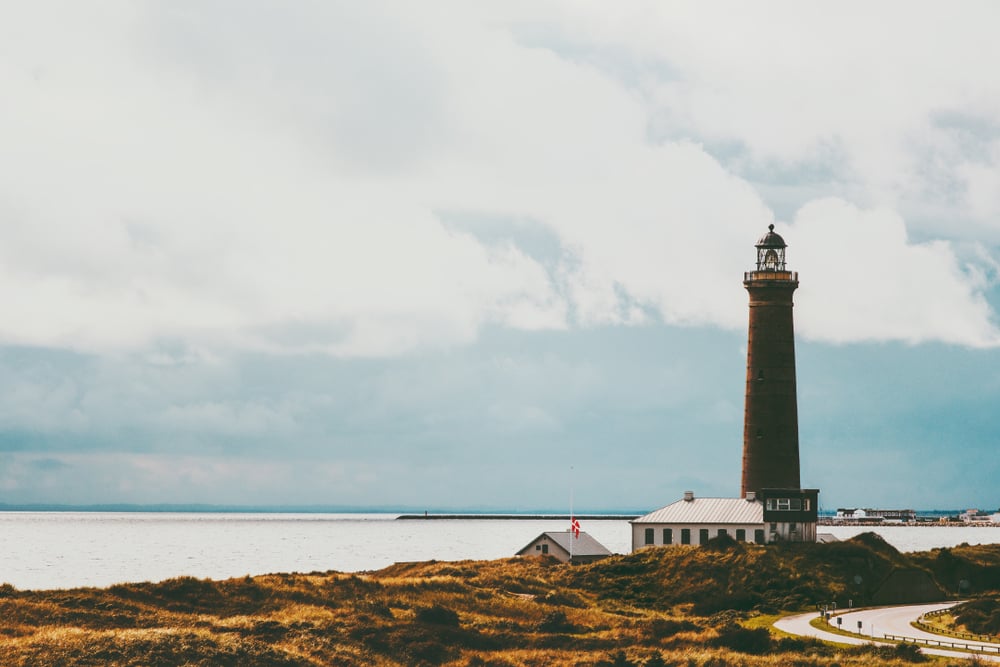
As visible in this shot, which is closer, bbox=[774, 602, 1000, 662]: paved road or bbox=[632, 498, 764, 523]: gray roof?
bbox=[774, 602, 1000, 662]: paved road

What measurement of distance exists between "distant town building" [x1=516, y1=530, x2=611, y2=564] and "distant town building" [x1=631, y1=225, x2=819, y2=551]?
4.45 metres

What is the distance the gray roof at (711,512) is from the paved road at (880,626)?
52.5 feet

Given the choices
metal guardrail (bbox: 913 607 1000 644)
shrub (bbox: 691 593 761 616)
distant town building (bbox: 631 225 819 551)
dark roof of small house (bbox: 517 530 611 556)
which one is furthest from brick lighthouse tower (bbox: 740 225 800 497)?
metal guardrail (bbox: 913 607 1000 644)

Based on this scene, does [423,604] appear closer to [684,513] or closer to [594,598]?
[594,598]

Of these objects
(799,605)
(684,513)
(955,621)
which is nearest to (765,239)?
(684,513)

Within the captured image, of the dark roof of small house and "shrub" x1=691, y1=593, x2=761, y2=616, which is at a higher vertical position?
the dark roof of small house

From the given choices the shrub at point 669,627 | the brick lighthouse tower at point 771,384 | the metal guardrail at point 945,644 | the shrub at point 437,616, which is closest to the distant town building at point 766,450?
the brick lighthouse tower at point 771,384

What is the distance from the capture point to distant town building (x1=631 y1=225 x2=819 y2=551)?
305ft

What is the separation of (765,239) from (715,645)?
Result: 148ft

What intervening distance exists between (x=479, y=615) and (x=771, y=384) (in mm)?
35303

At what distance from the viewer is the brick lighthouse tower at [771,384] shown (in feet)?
312

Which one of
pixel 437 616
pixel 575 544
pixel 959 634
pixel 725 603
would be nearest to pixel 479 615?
pixel 437 616

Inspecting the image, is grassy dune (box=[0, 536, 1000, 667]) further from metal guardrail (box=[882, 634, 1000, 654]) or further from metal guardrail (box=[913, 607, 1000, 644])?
metal guardrail (box=[913, 607, 1000, 644])

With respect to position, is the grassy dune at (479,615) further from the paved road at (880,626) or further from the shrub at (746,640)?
the paved road at (880,626)
